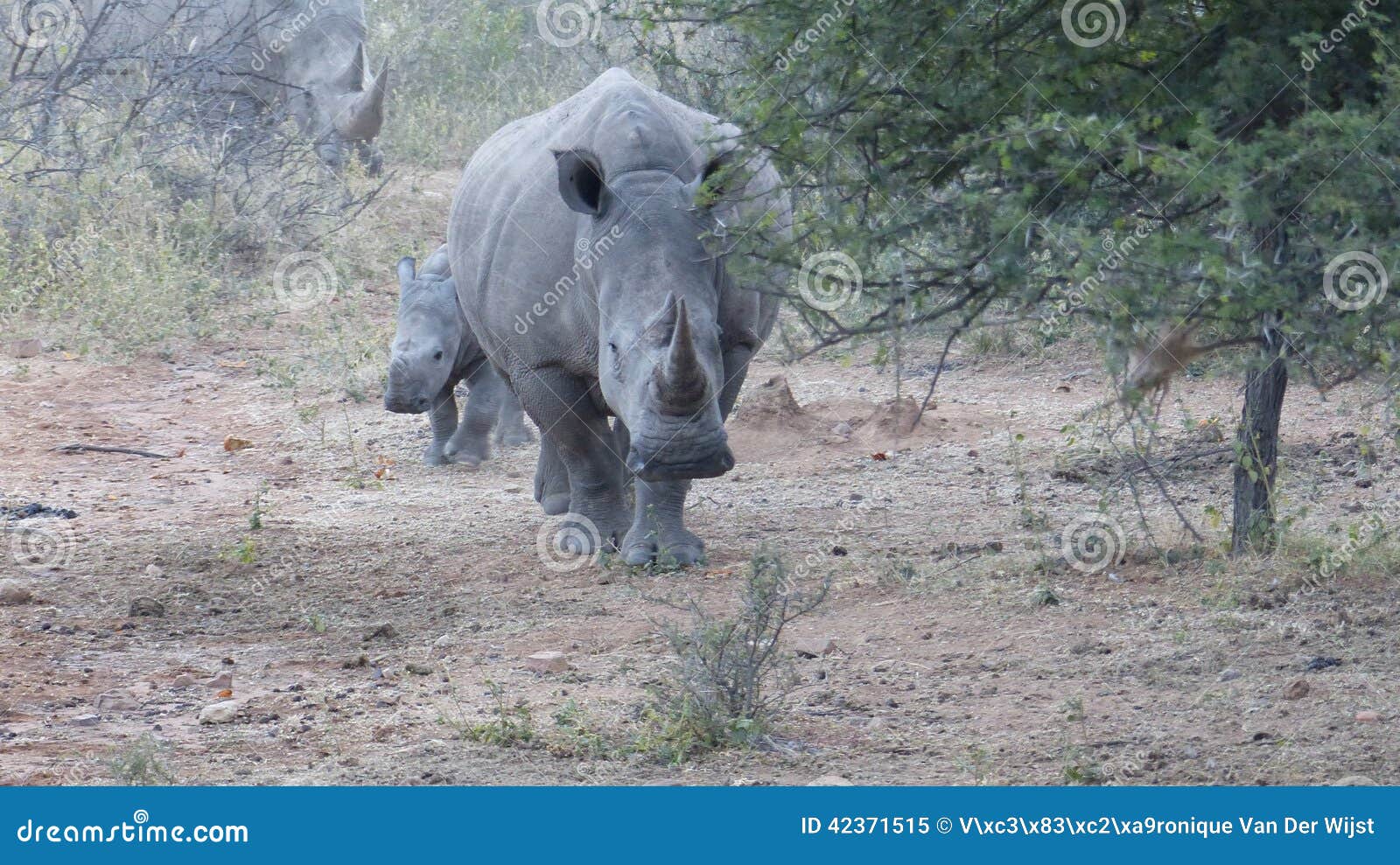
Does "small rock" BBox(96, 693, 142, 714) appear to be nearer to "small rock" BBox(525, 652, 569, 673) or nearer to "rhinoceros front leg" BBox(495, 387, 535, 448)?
"small rock" BBox(525, 652, 569, 673)

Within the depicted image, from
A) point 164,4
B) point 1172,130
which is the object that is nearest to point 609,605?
point 1172,130

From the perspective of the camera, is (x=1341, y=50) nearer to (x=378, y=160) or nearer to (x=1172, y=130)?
(x=1172, y=130)

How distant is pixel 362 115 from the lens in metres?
14.4

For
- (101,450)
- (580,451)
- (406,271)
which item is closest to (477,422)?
(406,271)

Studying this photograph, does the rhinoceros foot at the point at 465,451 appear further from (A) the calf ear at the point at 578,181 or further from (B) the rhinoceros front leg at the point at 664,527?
(A) the calf ear at the point at 578,181

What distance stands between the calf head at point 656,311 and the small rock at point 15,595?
2.34m

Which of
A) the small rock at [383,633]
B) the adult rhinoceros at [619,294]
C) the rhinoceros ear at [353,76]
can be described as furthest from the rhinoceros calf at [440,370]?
the rhinoceros ear at [353,76]

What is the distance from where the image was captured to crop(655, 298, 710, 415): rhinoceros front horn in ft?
18.5

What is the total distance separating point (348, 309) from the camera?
13.1 meters

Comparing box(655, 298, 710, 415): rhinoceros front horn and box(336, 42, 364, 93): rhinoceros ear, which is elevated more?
box(336, 42, 364, 93): rhinoceros ear

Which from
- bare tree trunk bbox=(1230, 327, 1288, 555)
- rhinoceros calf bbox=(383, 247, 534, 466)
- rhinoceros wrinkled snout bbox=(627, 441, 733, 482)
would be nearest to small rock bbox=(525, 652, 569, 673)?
rhinoceros wrinkled snout bbox=(627, 441, 733, 482)

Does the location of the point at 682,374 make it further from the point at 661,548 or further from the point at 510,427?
the point at 510,427

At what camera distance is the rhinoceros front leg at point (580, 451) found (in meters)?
7.01

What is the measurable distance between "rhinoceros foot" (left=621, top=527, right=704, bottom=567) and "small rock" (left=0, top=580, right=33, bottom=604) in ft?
7.68
